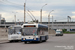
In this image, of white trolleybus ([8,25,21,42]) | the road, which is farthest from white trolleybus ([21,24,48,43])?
white trolleybus ([8,25,21,42])

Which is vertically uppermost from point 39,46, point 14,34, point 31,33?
point 31,33

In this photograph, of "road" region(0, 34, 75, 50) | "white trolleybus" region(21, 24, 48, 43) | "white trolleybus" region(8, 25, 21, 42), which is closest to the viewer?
"road" region(0, 34, 75, 50)

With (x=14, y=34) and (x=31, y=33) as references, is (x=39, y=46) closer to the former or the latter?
(x=31, y=33)

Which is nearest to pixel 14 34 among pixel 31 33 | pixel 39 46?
pixel 31 33

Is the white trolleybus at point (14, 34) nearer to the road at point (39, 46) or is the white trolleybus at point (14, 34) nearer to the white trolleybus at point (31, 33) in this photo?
the white trolleybus at point (31, 33)

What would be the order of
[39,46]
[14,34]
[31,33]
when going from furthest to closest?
[14,34], [31,33], [39,46]

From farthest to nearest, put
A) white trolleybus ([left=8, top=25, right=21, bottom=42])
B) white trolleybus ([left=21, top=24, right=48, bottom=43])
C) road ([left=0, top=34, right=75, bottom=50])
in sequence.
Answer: white trolleybus ([left=8, top=25, right=21, bottom=42]) → white trolleybus ([left=21, top=24, right=48, bottom=43]) → road ([left=0, top=34, right=75, bottom=50])

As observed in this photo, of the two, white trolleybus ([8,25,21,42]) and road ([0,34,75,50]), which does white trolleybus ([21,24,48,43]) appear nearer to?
road ([0,34,75,50])

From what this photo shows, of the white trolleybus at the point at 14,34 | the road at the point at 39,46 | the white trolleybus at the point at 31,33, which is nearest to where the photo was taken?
the road at the point at 39,46

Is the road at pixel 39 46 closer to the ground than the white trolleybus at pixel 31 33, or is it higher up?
closer to the ground

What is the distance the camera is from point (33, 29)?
2450cm

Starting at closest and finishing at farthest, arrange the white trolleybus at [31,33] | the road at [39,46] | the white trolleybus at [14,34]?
the road at [39,46]
the white trolleybus at [31,33]
the white trolleybus at [14,34]

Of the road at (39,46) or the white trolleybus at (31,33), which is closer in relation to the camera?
the road at (39,46)

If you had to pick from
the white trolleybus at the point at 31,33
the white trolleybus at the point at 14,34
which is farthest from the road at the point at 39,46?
the white trolleybus at the point at 14,34
